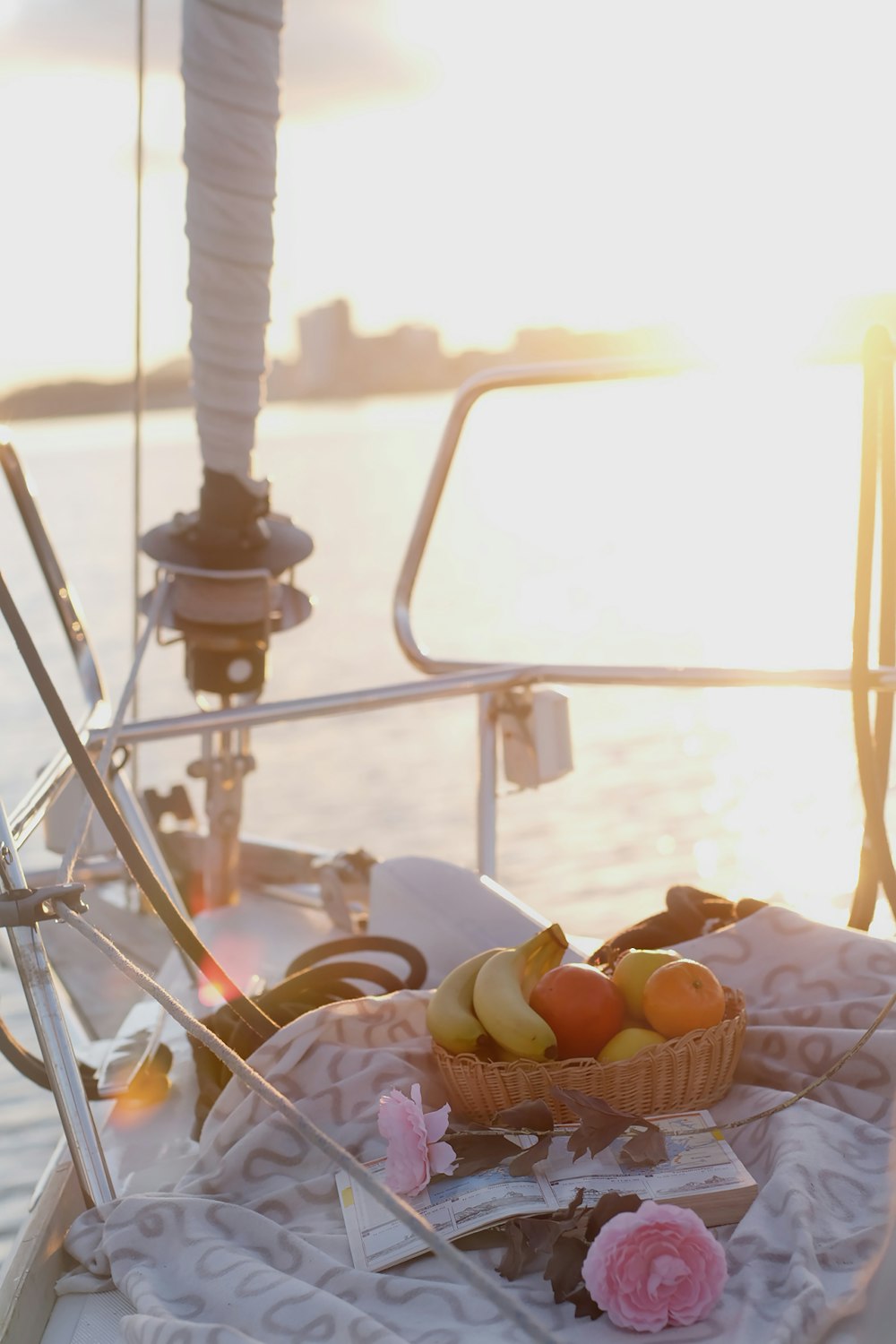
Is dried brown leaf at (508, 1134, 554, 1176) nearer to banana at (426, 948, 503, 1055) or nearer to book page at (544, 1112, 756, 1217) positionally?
book page at (544, 1112, 756, 1217)

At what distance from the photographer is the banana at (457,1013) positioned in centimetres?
146

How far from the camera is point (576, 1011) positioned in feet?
4.72

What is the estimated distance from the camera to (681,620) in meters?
13.6

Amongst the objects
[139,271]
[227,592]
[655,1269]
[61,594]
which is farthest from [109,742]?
[139,271]

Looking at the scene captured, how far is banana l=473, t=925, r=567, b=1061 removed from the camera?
142cm

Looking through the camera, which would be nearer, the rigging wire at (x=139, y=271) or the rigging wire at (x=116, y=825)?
the rigging wire at (x=116, y=825)

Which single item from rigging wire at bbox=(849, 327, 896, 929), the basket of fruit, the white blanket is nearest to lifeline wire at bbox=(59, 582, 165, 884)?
the white blanket

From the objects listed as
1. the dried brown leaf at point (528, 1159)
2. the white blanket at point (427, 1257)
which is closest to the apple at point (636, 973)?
the white blanket at point (427, 1257)

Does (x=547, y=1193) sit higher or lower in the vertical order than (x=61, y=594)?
lower

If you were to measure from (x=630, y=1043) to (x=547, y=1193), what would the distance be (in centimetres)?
21

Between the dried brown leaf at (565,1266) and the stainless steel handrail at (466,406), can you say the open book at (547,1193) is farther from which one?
the stainless steel handrail at (466,406)

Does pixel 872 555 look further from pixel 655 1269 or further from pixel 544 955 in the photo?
pixel 655 1269

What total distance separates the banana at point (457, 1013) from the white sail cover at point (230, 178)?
108 centimetres

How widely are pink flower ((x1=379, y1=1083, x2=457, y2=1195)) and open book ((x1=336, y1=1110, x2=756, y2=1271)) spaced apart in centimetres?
2
